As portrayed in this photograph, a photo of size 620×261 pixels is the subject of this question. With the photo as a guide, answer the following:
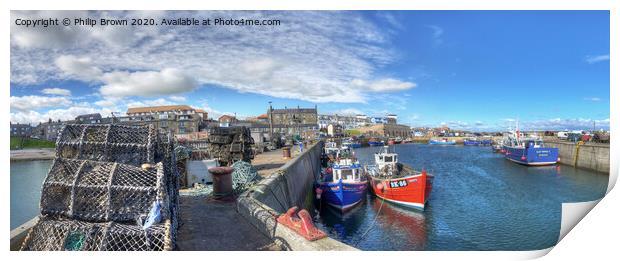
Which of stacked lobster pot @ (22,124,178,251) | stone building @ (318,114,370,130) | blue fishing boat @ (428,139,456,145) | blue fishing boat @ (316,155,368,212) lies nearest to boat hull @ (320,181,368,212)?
blue fishing boat @ (316,155,368,212)

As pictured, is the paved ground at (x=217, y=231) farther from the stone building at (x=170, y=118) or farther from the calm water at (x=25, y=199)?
the stone building at (x=170, y=118)

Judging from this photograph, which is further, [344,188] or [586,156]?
[586,156]

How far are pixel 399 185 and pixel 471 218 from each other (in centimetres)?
320

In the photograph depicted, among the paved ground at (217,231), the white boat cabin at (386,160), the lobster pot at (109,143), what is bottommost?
the paved ground at (217,231)

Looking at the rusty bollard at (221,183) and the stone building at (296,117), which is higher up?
the stone building at (296,117)

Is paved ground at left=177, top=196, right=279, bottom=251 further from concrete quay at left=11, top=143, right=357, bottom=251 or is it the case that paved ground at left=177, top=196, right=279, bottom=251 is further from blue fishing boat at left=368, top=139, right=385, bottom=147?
blue fishing boat at left=368, top=139, right=385, bottom=147

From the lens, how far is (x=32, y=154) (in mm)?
48000

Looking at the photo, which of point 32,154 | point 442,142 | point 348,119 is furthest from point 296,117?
point 348,119

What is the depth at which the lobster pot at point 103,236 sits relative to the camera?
4.77m

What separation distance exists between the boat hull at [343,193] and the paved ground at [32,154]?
45.3m

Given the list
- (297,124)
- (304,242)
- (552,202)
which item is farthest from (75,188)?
(297,124)

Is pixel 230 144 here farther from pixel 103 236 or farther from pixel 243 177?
pixel 103 236

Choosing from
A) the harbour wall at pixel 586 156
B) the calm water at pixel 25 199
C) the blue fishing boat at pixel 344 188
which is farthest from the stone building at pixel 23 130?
the harbour wall at pixel 586 156

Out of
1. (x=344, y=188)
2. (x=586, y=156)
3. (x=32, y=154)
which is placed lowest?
(x=32, y=154)
